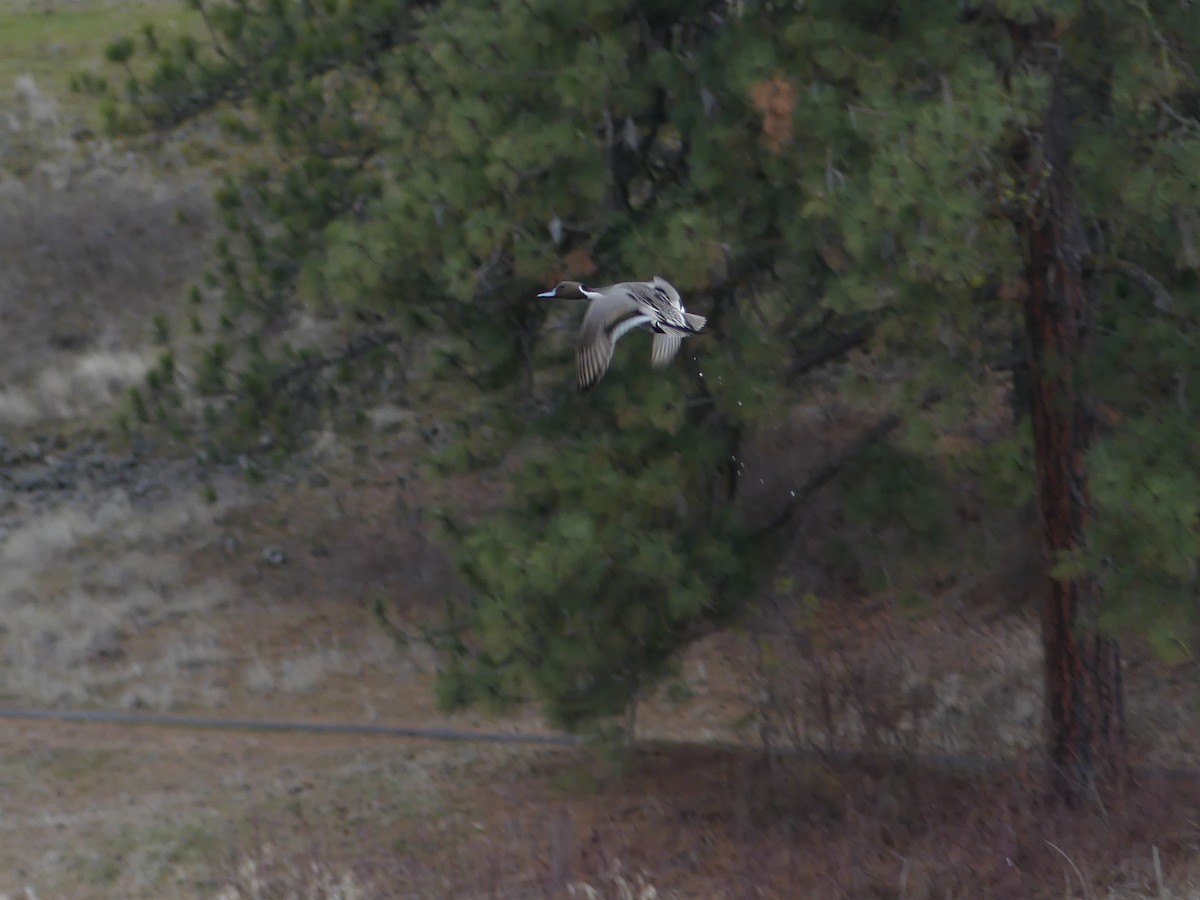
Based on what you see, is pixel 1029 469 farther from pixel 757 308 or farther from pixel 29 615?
pixel 29 615

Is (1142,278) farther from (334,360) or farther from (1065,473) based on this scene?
(334,360)

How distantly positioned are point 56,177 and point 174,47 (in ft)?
46.1

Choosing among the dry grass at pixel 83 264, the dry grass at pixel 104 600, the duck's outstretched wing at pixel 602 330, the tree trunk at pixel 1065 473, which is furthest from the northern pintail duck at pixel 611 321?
the dry grass at pixel 83 264

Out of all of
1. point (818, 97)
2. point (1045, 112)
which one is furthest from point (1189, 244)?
point (818, 97)

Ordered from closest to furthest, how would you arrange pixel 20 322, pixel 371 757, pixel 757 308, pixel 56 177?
1. pixel 757 308
2. pixel 371 757
3. pixel 20 322
4. pixel 56 177

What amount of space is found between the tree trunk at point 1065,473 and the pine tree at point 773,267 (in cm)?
2

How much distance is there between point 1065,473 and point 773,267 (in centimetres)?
175

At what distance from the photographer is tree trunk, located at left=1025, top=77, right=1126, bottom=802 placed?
7391mm

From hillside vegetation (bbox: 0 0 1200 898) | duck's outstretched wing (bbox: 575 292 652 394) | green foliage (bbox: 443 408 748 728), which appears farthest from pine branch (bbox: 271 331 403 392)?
duck's outstretched wing (bbox: 575 292 652 394)

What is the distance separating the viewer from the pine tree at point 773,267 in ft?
21.6

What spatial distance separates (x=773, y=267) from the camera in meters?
8.02

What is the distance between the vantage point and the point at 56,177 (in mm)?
23359

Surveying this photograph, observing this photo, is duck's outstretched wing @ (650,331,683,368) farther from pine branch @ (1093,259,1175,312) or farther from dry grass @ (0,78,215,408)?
dry grass @ (0,78,215,408)

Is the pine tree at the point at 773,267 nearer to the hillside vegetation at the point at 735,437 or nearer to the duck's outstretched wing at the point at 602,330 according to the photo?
the hillside vegetation at the point at 735,437
